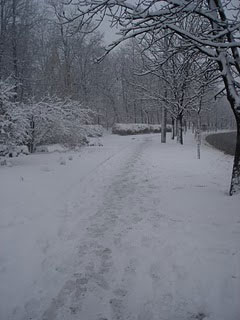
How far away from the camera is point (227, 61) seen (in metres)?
5.96

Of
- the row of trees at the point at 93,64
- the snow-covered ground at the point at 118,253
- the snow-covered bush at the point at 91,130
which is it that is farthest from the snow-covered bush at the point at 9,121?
the snow-covered bush at the point at 91,130

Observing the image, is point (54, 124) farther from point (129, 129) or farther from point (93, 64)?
point (129, 129)

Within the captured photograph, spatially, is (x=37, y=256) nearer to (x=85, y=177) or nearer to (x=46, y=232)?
(x=46, y=232)

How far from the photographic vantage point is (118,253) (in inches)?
152

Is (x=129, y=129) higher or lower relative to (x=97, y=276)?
higher

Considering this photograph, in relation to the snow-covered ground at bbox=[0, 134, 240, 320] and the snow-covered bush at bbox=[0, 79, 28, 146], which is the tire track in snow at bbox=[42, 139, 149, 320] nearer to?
the snow-covered ground at bbox=[0, 134, 240, 320]

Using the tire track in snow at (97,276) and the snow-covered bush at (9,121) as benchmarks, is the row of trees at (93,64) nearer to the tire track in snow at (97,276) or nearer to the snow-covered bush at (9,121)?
the snow-covered bush at (9,121)

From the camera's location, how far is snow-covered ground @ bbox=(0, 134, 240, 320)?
2795 mm

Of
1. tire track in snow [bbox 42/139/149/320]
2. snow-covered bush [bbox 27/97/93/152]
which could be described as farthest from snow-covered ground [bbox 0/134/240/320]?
snow-covered bush [bbox 27/97/93/152]

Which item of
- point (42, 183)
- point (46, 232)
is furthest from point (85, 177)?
point (46, 232)

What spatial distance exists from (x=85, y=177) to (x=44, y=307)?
20.7 feet

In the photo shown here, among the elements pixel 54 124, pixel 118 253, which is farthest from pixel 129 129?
pixel 118 253

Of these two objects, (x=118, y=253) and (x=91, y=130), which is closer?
(x=118, y=253)

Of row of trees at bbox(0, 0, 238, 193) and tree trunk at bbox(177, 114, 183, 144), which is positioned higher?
row of trees at bbox(0, 0, 238, 193)
